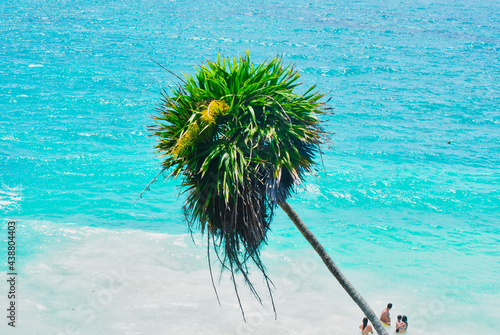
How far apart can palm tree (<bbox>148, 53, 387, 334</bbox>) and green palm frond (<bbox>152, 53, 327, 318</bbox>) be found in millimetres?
Result: 15

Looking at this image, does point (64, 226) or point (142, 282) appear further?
point (64, 226)

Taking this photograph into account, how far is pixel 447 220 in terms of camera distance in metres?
25.8

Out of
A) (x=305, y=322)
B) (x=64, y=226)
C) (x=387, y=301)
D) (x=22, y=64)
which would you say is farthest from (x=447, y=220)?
(x=22, y=64)

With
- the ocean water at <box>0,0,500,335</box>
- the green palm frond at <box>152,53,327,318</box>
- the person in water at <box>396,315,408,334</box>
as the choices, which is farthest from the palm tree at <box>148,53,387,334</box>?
the person in water at <box>396,315,408,334</box>

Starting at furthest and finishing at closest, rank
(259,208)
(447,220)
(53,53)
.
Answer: (53,53) < (447,220) < (259,208)

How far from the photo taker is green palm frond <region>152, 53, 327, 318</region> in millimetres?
7594

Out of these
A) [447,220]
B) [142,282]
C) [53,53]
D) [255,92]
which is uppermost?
[255,92]

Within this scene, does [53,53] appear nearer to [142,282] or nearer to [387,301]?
[142,282]

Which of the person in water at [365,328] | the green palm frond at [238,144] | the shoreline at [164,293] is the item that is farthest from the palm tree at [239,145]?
the shoreline at [164,293]

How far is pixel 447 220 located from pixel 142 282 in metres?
15.1

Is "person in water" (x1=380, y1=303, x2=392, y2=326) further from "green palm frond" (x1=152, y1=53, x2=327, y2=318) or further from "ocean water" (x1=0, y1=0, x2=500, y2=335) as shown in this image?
"green palm frond" (x1=152, y1=53, x2=327, y2=318)

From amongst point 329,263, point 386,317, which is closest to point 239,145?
point 329,263

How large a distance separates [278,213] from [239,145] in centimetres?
1839

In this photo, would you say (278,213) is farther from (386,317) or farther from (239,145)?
(239,145)
